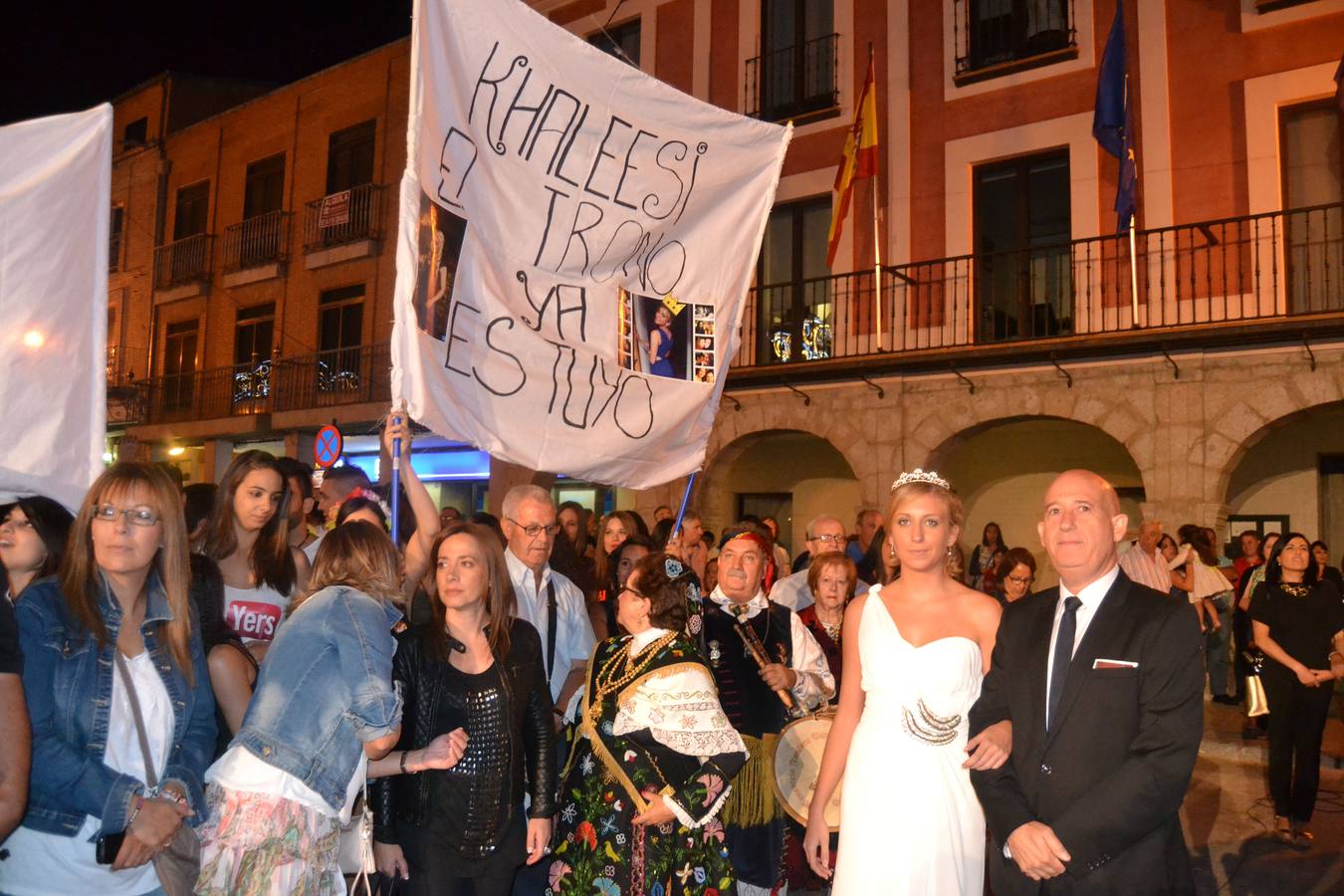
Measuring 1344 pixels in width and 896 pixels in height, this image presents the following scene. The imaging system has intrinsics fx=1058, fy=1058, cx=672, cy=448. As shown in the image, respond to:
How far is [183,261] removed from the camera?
25797 millimetres

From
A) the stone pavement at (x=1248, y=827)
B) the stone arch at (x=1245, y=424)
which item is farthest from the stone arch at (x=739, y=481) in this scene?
the stone pavement at (x=1248, y=827)

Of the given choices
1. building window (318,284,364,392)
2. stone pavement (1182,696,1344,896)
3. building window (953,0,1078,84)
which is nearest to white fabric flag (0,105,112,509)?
stone pavement (1182,696,1344,896)

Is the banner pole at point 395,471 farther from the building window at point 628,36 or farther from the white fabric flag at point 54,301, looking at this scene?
the building window at point 628,36

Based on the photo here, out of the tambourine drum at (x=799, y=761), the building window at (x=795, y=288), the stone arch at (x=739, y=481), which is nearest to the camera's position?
the tambourine drum at (x=799, y=761)

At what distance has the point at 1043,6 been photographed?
14.4 metres

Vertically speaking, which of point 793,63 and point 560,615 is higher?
point 793,63

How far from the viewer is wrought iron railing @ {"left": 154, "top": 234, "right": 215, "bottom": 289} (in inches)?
990

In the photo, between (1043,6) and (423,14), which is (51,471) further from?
(1043,6)

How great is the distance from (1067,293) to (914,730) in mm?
11815

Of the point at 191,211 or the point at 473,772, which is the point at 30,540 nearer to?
the point at 473,772

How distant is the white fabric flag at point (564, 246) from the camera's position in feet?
14.9

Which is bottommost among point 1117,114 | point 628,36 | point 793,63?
point 1117,114

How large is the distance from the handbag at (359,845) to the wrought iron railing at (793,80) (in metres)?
14.1

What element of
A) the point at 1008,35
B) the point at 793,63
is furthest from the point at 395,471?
the point at 793,63
